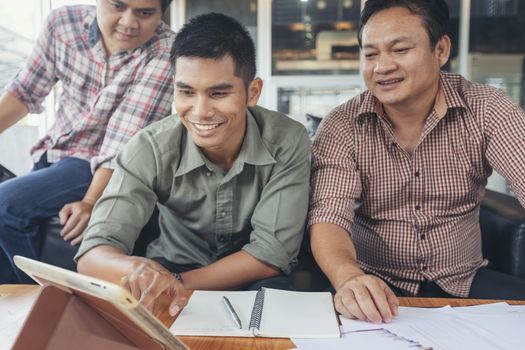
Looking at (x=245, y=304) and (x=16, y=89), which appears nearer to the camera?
(x=245, y=304)

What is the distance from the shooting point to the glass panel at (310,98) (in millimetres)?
5211

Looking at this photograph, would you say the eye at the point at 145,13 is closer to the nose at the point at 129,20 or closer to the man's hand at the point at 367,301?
the nose at the point at 129,20

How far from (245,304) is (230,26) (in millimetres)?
733

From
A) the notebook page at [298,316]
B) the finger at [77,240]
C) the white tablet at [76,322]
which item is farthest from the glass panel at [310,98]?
the white tablet at [76,322]

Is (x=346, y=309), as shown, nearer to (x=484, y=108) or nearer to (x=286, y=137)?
(x=286, y=137)

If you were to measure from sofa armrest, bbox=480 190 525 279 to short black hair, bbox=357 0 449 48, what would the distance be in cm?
60

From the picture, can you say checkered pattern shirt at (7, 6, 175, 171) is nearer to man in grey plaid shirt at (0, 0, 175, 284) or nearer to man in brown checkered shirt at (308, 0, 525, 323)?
man in grey plaid shirt at (0, 0, 175, 284)

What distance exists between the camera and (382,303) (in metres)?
0.88

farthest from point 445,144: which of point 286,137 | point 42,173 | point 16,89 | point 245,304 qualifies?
point 16,89

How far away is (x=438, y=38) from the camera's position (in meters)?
1.38

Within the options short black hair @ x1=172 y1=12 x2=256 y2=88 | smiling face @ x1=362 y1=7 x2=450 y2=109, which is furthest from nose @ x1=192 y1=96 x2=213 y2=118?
smiling face @ x1=362 y1=7 x2=450 y2=109

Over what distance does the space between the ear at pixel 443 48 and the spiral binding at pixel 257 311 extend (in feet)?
2.67

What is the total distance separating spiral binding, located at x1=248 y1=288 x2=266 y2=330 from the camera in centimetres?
83

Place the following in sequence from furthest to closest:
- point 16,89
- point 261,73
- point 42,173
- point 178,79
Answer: point 261,73 → point 16,89 → point 42,173 → point 178,79
